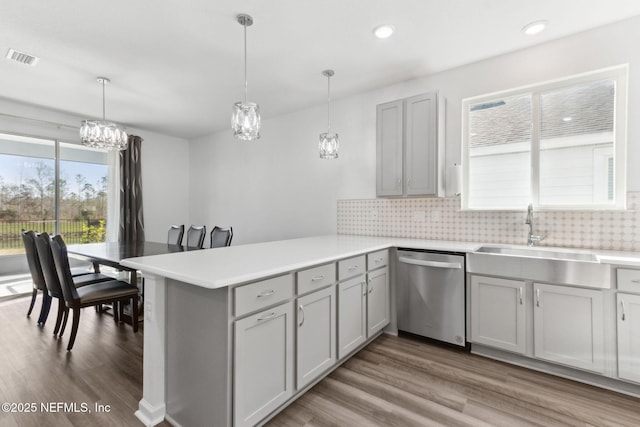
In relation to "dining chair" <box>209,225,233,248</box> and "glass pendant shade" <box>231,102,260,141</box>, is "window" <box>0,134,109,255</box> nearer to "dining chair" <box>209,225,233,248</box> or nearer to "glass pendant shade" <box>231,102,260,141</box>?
"dining chair" <box>209,225,233,248</box>

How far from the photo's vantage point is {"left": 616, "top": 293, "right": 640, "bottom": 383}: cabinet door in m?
1.82

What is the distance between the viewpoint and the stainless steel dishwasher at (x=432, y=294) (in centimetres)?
243

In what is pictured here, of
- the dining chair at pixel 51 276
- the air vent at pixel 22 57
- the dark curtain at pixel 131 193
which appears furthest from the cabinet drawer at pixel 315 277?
the dark curtain at pixel 131 193

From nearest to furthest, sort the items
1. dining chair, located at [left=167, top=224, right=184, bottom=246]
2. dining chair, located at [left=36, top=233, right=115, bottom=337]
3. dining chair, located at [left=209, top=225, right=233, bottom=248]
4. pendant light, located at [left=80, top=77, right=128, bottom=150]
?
dining chair, located at [left=36, top=233, right=115, bottom=337] → pendant light, located at [left=80, top=77, right=128, bottom=150] → dining chair, located at [left=209, top=225, right=233, bottom=248] → dining chair, located at [left=167, top=224, right=184, bottom=246]

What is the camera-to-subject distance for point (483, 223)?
9.29 ft

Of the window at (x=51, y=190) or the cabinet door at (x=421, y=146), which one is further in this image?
the window at (x=51, y=190)

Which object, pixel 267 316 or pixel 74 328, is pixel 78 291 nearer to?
pixel 74 328

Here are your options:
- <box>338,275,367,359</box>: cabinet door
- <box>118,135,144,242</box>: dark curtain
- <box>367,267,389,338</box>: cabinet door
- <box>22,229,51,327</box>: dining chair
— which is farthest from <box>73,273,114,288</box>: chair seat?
<box>367,267,389,338</box>: cabinet door

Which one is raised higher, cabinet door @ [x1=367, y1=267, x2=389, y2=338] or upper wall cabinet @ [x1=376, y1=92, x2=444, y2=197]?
upper wall cabinet @ [x1=376, y1=92, x2=444, y2=197]

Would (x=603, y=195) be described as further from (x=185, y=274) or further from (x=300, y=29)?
(x=185, y=274)

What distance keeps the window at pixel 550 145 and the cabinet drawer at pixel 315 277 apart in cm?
176

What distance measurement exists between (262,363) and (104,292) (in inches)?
76.0

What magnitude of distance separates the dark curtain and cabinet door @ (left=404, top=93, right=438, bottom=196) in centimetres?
A: 448

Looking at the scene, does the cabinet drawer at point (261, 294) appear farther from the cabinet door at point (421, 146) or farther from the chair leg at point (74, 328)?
the chair leg at point (74, 328)
